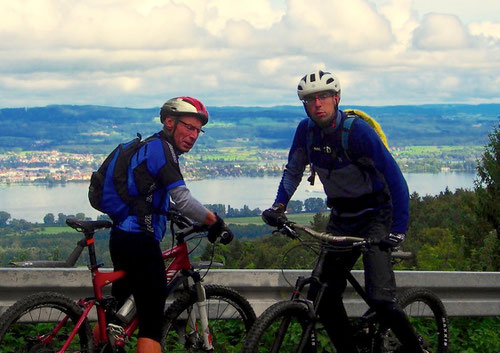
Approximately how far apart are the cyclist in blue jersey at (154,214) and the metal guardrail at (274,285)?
23.9 inches

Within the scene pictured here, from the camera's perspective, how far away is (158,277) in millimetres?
4672

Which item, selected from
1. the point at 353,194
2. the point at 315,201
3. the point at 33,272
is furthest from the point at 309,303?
the point at 315,201

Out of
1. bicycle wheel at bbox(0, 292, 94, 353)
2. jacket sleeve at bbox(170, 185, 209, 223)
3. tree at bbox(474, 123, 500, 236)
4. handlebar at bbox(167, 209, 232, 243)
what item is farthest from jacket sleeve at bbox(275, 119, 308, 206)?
tree at bbox(474, 123, 500, 236)

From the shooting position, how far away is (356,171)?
4891mm

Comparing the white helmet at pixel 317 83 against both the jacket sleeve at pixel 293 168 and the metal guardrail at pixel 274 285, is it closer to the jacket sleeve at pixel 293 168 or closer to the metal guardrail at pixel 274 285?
the jacket sleeve at pixel 293 168

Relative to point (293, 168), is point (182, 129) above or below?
above

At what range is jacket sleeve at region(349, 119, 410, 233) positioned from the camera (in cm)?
482

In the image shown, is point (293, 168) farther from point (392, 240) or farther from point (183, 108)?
point (183, 108)

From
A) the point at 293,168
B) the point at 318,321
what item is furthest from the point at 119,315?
the point at 293,168

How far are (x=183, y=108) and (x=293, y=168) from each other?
1.00m

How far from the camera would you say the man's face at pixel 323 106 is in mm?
4914

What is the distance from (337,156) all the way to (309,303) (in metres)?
0.92

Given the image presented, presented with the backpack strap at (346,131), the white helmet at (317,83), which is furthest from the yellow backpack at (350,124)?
the white helmet at (317,83)

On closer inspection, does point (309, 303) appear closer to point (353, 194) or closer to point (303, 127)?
point (353, 194)
